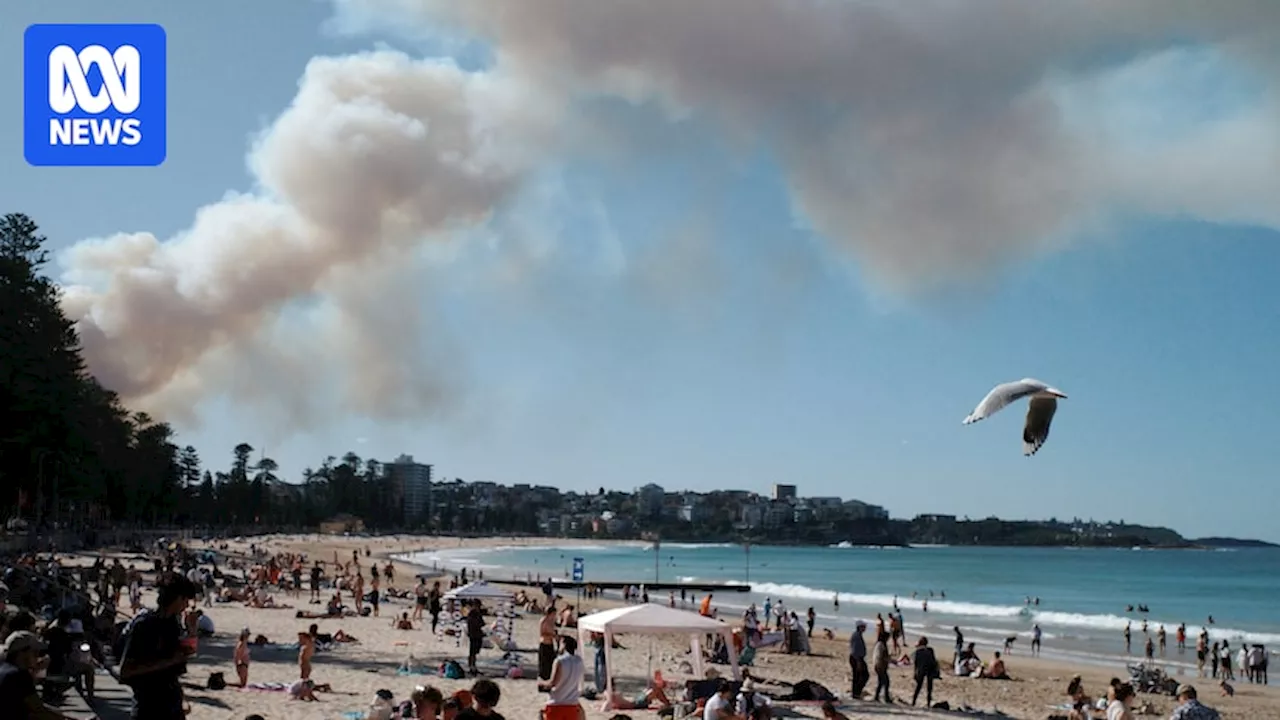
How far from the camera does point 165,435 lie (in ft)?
422

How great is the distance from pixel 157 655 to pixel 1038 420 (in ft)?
27.5

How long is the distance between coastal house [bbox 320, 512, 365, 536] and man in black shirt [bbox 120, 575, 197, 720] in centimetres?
18053

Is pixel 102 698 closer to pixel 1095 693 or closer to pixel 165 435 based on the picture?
pixel 1095 693

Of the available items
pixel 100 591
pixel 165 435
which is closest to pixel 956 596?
pixel 100 591

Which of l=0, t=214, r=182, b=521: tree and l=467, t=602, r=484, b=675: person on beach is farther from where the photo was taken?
l=0, t=214, r=182, b=521: tree

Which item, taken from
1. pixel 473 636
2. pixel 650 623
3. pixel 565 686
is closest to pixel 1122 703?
pixel 565 686

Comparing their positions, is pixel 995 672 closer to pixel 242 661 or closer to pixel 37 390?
pixel 242 661

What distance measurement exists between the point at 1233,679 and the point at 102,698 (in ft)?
95.2

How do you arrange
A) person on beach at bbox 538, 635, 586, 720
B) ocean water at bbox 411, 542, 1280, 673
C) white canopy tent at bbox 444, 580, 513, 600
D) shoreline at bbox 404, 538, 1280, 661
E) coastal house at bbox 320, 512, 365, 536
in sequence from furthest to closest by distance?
coastal house at bbox 320, 512, 365, 536, ocean water at bbox 411, 542, 1280, 673, shoreline at bbox 404, 538, 1280, 661, white canopy tent at bbox 444, 580, 513, 600, person on beach at bbox 538, 635, 586, 720

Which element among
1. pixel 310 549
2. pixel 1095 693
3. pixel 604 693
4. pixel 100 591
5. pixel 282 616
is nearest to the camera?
Answer: pixel 604 693

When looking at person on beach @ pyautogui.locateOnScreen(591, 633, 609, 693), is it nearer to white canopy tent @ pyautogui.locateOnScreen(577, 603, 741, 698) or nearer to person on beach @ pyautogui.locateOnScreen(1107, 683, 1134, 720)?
white canopy tent @ pyautogui.locateOnScreen(577, 603, 741, 698)

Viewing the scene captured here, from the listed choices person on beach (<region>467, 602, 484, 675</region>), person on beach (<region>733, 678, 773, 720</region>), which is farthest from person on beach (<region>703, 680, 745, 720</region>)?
person on beach (<region>467, 602, 484, 675</region>)

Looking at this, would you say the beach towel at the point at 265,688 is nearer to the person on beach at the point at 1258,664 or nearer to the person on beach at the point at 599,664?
the person on beach at the point at 599,664

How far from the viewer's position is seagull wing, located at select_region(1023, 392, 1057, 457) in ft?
36.0
